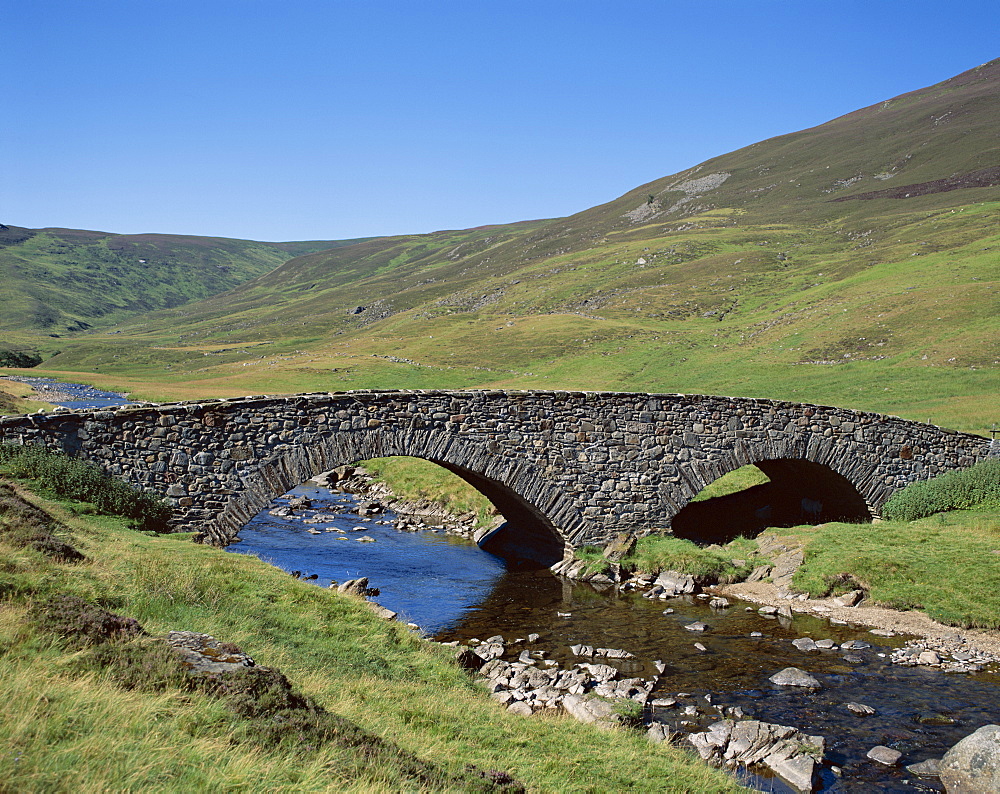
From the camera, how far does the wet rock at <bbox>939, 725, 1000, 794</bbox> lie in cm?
992

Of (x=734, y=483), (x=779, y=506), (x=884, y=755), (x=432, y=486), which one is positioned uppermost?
(x=432, y=486)

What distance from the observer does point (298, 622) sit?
11.9m

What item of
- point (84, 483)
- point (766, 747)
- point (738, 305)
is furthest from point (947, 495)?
point (738, 305)

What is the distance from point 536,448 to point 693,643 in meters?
7.31

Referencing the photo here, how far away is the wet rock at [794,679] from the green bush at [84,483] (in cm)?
1376

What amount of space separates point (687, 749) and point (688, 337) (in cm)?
6515

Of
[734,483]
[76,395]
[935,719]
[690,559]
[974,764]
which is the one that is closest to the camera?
[974,764]

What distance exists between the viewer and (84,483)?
16.0m

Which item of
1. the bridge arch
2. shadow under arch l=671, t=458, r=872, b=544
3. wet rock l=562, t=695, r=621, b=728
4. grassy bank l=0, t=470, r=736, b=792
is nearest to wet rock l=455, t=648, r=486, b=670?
grassy bank l=0, t=470, r=736, b=792

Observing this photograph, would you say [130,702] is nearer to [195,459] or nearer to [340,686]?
[340,686]

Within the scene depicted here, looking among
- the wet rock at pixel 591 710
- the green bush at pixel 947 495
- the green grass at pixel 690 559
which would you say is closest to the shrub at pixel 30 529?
the wet rock at pixel 591 710

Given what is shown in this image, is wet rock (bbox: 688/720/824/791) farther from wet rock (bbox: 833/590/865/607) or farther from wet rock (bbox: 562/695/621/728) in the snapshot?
wet rock (bbox: 833/590/865/607)

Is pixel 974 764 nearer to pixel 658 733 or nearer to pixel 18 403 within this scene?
pixel 658 733

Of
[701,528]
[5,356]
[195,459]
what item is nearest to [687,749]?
[195,459]
